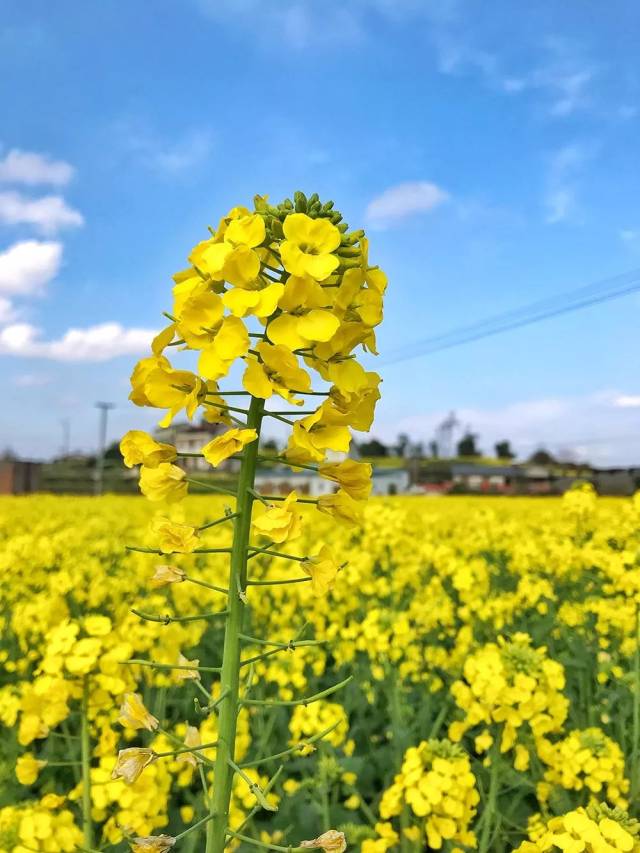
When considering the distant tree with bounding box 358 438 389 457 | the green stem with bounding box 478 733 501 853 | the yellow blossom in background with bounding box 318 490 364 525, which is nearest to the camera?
the yellow blossom in background with bounding box 318 490 364 525

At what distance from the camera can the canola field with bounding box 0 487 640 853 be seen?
7.76 ft

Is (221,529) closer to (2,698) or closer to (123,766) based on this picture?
(2,698)

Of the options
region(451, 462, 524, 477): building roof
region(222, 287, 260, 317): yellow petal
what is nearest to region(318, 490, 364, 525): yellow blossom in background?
region(222, 287, 260, 317): yellow petal

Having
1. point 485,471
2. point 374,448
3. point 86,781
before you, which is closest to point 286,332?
point 86,781

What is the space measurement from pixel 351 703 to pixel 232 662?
343cm

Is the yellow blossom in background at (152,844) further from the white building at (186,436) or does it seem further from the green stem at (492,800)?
the green stem at (492,800)

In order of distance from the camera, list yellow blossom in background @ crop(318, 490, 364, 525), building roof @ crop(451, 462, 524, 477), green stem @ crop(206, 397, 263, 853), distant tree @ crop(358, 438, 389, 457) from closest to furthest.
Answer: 1. green stem @ crop(206, 397, 263, 853)
2. yellow blossom in background @ crop(318, 490, 364, 525)
3. building roof @ crop(451, 462, 524, 477)
4. distant tree @ crop(358, 438, 389, 457)

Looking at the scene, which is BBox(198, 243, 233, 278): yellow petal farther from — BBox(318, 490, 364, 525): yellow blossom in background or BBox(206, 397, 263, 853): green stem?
BBox(318, 490, 364, 525): yellow blossom in background

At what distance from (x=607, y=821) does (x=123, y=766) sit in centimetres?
112

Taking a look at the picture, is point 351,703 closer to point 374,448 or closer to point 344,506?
point 344,506

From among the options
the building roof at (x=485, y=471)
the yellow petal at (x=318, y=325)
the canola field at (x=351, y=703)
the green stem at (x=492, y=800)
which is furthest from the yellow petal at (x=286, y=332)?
the building roof at (x=485, y=471)

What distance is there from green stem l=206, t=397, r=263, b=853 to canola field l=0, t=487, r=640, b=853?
52 millimetres

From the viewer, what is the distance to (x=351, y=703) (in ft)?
15.2

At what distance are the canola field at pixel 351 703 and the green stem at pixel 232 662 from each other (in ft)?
0.17
